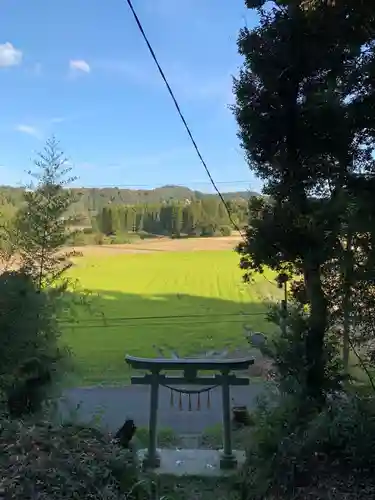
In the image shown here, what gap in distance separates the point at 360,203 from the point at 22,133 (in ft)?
9.98

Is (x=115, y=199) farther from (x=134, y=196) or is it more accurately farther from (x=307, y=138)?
(x=307, y=138)

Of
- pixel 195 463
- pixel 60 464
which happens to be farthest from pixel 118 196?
pixel 60 464

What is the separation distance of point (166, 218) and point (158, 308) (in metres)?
2.23

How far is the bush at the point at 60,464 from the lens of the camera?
1.34 meters

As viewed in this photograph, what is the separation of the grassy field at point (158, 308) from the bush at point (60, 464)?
300cm

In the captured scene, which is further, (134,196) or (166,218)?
(166,218)

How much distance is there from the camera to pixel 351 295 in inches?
121

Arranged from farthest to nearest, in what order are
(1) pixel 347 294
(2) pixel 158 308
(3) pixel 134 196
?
(2) pixel 158 308, (3) pixel 134 196, (1) pixel 347 294

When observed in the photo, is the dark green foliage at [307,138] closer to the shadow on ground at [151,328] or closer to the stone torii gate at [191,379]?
the stone torii gate at [191,379]

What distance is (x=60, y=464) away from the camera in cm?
143

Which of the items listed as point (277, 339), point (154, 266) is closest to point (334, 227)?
point (277, 339)

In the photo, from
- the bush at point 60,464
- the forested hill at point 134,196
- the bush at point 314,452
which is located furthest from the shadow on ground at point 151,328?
the bush at point 60,464

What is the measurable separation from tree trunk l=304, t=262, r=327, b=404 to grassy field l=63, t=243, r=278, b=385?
1.20 meters

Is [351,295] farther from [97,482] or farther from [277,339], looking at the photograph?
[97,482]
